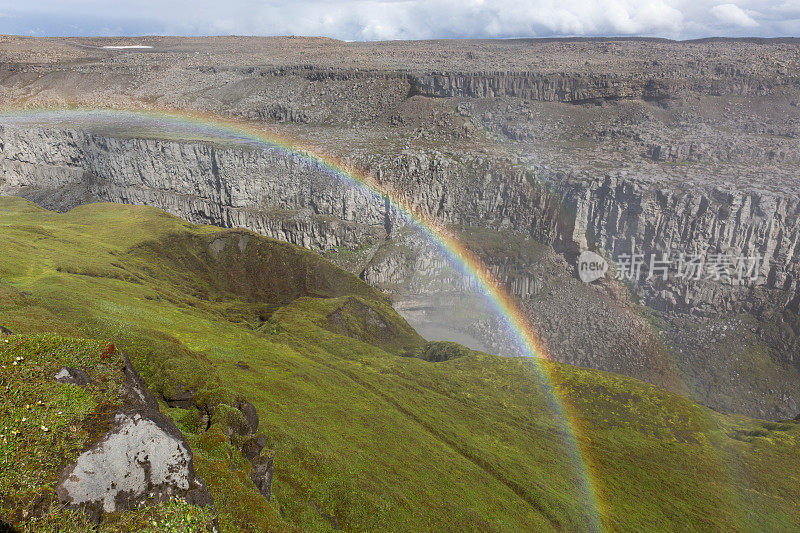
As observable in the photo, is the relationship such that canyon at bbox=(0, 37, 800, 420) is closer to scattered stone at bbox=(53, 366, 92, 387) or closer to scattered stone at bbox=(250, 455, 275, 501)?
scattered stone at bbox=(250, 455, 275, 501)

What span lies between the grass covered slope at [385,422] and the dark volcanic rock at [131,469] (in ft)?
20.9

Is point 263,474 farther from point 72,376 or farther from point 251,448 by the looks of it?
→ point 72,376

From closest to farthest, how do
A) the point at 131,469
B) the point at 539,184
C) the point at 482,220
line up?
the point at 131,469
the point at 539,184
the point at 482,220

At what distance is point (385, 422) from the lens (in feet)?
190

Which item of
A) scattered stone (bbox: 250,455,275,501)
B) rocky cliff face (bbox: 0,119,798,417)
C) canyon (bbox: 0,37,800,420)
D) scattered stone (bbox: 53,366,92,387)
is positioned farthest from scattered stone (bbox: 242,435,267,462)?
canyon (bbox: 0,37,800,420)

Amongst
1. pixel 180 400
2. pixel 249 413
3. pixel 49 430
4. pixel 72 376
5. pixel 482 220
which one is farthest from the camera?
pixel 482 220

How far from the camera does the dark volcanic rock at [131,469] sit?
19.8 m

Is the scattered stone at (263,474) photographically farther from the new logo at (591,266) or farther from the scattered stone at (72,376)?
the new logo at (591,266)

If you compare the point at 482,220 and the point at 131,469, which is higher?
the point at 131,469

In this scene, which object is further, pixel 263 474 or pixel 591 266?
pixel 591 266

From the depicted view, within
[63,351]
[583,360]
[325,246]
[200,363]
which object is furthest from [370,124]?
[63,351]

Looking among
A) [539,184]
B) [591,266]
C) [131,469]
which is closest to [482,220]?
[539,184]

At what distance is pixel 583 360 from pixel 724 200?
51230mm

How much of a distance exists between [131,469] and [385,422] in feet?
132
